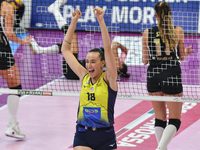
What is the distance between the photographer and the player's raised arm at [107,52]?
10.6 ft

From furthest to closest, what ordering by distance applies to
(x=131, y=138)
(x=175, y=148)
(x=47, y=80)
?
1. (x=47, y=80)
2. (x=131, y=138)
3. (x=175, y=148)

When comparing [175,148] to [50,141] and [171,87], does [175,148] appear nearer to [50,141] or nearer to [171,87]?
[171,87]

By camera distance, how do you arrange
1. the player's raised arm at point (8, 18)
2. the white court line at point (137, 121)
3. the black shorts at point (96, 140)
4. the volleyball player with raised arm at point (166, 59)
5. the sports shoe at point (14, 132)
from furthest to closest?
the white court line at point (137, 121) → the player's raised arm at point (8, 18) → the sports shoe at point (14, 132) → the volleyball player with raised arm at point (166, 59) → the black shorts at point (96, 140)

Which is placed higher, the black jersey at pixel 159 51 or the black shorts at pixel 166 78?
the black jersey at pixel 159 51

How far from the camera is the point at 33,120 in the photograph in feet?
20.4

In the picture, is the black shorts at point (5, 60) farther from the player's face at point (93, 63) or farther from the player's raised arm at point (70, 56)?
the player's face at point (93, 63)

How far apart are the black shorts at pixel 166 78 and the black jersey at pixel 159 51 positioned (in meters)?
0.07

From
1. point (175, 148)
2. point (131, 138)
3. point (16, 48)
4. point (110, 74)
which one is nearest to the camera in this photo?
point (110, 74)

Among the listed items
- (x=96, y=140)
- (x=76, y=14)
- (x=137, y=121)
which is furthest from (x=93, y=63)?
(x=137, y=121)

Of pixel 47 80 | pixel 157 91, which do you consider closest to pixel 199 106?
pixel 157 91

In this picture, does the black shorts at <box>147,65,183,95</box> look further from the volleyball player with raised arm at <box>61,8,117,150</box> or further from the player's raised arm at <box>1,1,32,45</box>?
the player's raised arm at <box>1,1,32,45</box>

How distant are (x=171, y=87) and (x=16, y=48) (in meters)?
8.31

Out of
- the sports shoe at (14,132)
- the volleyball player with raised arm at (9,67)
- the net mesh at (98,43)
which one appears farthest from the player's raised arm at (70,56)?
the net mesh at (98,43)

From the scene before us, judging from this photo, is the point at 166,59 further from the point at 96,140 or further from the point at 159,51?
the point at 96,140
